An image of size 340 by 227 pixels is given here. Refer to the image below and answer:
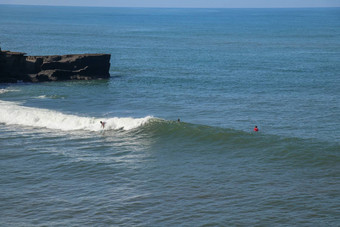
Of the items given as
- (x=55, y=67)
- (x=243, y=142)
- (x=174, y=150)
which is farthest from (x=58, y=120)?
(x=55, y=67)

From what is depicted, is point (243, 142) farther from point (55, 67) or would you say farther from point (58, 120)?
point (55, 67)

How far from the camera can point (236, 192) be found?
77.1ft

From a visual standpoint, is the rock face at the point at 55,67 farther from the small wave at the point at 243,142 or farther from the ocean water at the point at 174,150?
the small wave at the point at 243,142

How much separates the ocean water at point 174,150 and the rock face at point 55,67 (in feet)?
6.84

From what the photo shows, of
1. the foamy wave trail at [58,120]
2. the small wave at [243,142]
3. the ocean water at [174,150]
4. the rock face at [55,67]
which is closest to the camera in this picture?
the ocean water at [174,150]

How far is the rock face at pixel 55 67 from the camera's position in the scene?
2168 inches

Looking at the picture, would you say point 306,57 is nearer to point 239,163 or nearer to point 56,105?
point 56,105

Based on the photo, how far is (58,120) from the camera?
37.4 m

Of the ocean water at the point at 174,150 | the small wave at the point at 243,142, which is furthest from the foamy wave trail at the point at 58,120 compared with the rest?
the small wave at the point at 243,142

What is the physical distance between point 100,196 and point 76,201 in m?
1.16

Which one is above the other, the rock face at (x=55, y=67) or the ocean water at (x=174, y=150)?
the rock face at (x=55, y=67)

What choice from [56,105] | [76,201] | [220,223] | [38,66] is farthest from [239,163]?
[38,66]

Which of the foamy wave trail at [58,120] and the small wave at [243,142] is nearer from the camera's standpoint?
the small wave at [243,142]

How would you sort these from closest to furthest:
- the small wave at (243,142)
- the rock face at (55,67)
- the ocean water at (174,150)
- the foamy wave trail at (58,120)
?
the ocean water at (174,150)
the small wave at (243,142)
the foamy wave trail at (58,120)
the rock face at (55,67)
